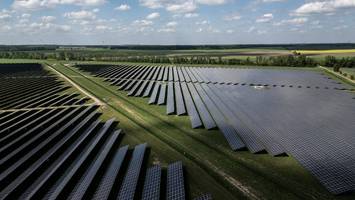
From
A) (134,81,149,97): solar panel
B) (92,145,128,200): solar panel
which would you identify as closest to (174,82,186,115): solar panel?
(134,81,149,97): solar panel

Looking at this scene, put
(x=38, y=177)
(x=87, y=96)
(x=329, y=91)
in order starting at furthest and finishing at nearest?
(x=329, y=91) < (x=87, y=96) < (x=38, y=177)

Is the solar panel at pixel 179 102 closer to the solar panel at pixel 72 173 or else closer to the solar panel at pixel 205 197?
the solar panel at pixel 72 173

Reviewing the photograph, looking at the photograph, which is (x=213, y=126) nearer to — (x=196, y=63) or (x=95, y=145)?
(x=95, y=145)

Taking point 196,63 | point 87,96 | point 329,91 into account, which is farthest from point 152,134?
point 196,63

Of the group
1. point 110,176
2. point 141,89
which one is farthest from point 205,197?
point 141,89

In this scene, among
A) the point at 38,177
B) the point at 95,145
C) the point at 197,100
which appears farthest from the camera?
the point at 197,100

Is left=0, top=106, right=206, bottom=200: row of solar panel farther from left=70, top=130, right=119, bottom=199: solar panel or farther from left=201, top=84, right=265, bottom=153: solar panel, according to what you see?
left=201, top=84, right=265, bottom=153: solar panel
